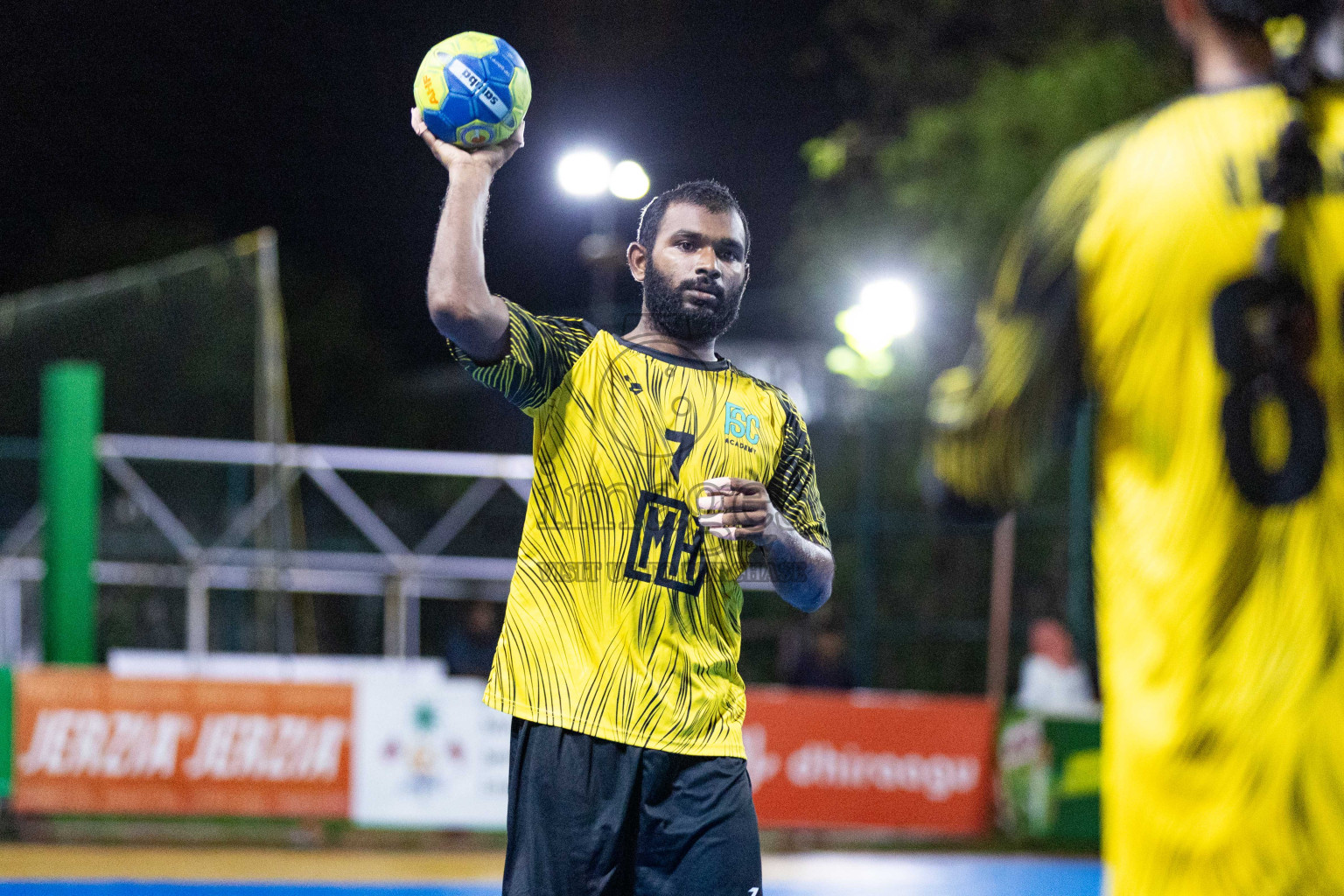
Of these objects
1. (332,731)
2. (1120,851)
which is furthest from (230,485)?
(1120,851)

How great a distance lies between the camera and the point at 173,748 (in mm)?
10469

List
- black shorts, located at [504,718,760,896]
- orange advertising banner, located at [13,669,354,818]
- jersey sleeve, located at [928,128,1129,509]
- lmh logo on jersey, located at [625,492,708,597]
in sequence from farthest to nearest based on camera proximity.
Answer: orange advertising banner, located at [13,669,354,818] → lmh logo on jersey, located at [625,492,708,597] → black shorts, located at [504,718,760,896] → jersey sleeve, located at [928,128,1129,509]

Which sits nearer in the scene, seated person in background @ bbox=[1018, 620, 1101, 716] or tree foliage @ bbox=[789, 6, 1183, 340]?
seated person in background @ bbox=[1018, 620, 1101, 716]

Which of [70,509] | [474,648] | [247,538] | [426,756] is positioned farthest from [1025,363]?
[247,538]

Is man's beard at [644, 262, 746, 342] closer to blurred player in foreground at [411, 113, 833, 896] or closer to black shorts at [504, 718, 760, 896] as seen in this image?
blurred player in foreground at [411, 113, 833, 896]

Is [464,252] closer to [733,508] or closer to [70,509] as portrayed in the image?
[733,508]

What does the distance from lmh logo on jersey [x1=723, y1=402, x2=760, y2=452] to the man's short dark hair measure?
38 centimetres

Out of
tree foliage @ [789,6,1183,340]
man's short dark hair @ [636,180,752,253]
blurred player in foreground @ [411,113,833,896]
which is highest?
tree foliage @ [789,6,1183,340]

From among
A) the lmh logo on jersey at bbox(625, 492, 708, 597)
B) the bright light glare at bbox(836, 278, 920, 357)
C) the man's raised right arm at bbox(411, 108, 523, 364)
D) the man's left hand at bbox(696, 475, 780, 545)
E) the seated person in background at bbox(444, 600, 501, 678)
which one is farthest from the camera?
the bright light glare at bbox(836, 278, 920, 357)

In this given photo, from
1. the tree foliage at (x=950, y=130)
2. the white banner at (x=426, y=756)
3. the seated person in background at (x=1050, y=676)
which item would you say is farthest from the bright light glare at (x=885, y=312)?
the white banner at (x=426, y=756)

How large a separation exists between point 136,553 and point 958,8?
17.0 meters

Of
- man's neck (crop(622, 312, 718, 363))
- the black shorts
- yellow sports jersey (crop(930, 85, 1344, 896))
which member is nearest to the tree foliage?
man's neck (crop(622, 312, 718, 363))

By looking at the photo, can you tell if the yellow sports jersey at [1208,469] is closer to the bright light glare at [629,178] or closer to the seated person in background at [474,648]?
the bright light glare at [629,178]

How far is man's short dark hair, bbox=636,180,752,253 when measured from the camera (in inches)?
131
